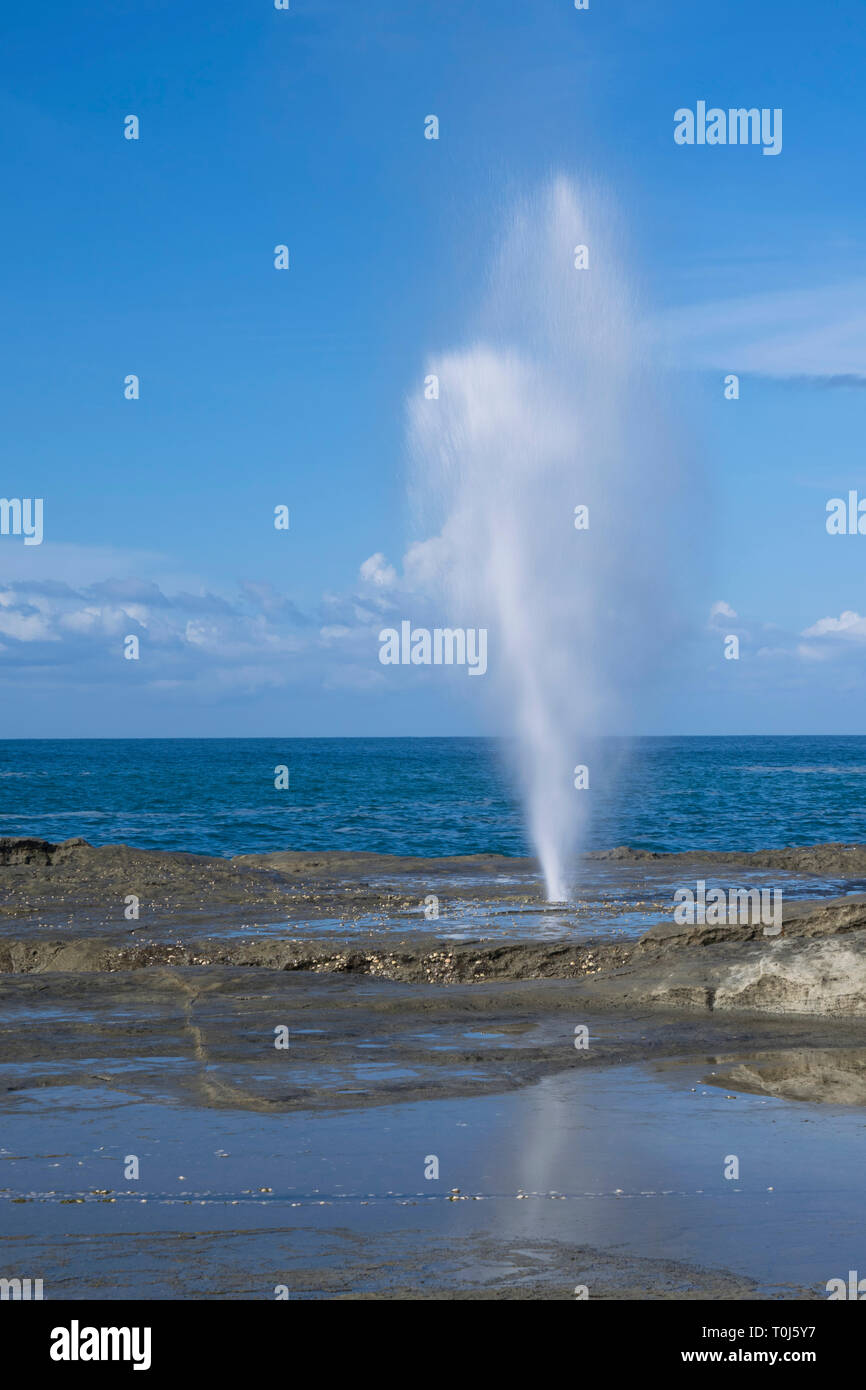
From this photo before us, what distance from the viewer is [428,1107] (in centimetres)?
943

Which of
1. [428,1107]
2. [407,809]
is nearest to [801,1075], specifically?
[428,1107]

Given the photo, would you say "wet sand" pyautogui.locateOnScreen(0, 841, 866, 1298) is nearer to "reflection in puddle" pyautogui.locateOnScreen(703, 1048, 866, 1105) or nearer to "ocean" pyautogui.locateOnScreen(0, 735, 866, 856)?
"reflection in puddle" pyautogui.locateOnScreen(703, 1048, 866, 1105)

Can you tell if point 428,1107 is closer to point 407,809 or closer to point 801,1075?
point 801,1075

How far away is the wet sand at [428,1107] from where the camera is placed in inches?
248

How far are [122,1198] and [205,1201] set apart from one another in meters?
0.47

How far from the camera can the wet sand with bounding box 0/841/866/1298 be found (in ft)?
20.7

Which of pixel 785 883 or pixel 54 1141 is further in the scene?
pixel 785 883

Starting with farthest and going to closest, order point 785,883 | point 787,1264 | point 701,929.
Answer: point 785,883 < point 701,929 < point 787,1264

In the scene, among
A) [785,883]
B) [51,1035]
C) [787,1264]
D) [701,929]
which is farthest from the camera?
[785,883]

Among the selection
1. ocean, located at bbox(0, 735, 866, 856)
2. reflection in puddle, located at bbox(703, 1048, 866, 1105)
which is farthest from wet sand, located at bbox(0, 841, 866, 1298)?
ocean, located at bbox(0, 735, 866, 856)

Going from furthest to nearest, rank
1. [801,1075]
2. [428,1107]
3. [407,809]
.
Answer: [407,809], [801,1075], [428,1107]
